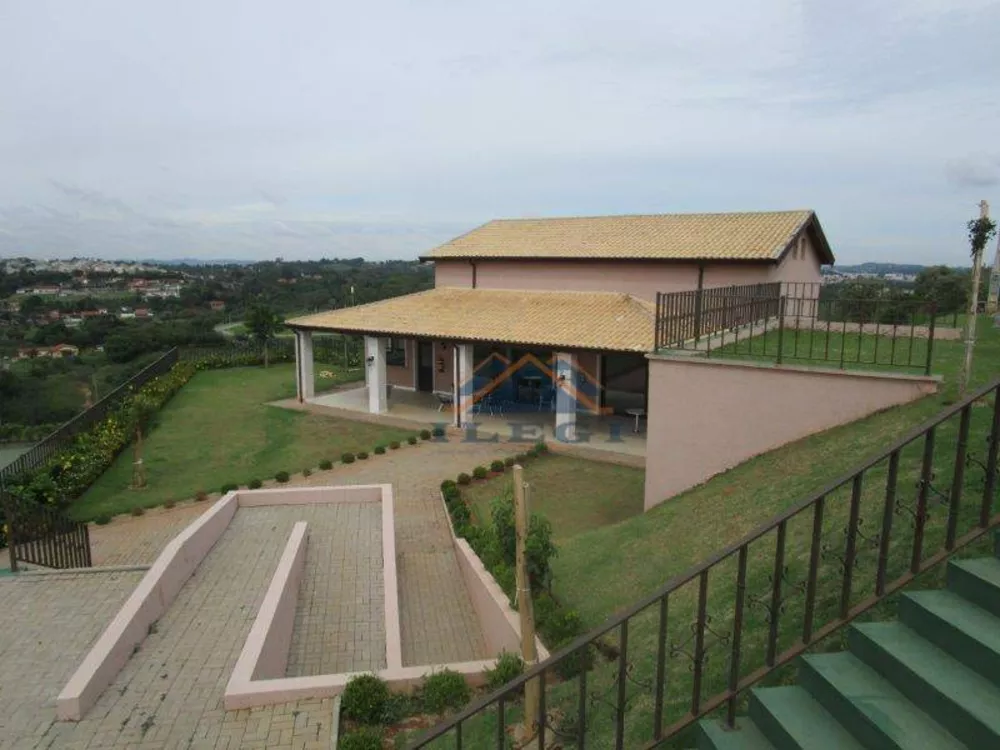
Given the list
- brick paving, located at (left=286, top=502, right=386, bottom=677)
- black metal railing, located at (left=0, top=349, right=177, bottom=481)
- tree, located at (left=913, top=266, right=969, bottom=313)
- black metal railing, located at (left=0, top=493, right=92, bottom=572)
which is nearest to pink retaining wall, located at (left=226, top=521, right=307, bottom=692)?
brick paving, located at (left=286, top=502, right=386, bottom=677)

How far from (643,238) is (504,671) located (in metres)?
15.3

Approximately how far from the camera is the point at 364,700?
236 inches

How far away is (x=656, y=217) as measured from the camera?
2098 centimetres

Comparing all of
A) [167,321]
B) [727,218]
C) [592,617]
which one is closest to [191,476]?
[592,617]

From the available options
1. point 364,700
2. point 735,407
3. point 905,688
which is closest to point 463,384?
point 735,407

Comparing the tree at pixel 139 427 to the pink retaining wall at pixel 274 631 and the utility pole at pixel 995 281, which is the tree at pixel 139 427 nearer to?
the pink retaining wall at pixel 274 631

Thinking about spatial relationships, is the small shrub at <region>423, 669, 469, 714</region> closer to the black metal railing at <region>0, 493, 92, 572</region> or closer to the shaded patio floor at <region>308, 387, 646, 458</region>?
the black metal railing at <region>0, 493, 92, 572</region>

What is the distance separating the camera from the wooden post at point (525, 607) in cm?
532

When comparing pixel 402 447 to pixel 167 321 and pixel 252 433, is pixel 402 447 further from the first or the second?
pixel 167 321

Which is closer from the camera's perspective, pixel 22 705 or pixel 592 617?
pixel 22 705

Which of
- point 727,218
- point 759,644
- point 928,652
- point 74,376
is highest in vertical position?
point 727,218

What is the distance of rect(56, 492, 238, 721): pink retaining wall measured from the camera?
5.88m

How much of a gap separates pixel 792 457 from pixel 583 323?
878cm

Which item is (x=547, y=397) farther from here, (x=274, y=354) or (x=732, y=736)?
(x=732, y=736)
